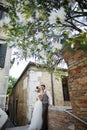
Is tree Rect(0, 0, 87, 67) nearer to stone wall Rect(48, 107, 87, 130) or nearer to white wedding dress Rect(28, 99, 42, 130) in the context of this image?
white wedding dress Rect(28, 99, 42, 130)

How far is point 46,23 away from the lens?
2.97 m

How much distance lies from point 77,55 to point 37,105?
2.73m

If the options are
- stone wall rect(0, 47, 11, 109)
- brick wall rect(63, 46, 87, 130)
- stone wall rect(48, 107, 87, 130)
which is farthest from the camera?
stone wall rect(0, 47, 11, 109)

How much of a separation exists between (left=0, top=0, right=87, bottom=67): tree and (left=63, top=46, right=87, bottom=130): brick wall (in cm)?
90

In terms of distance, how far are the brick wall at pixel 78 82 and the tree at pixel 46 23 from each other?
900mm

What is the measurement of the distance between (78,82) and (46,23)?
1.87 metres

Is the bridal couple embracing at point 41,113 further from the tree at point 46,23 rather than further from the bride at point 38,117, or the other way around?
the tree at point 46,23

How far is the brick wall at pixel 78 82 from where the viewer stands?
12.1 feet

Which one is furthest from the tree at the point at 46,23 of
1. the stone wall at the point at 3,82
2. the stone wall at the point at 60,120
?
the stone wall at the point at 3,82

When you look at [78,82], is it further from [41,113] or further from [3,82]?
[3,82]

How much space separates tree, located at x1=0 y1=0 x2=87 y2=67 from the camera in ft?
7.17

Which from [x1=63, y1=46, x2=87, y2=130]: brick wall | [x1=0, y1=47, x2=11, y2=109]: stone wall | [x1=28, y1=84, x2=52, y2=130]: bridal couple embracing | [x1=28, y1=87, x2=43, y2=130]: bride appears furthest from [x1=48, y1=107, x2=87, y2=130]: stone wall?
[x1=0, y1=47, x2=11, y2=109]: stone wall

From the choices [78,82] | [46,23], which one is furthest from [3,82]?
[46,23]

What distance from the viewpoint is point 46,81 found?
11.6m
